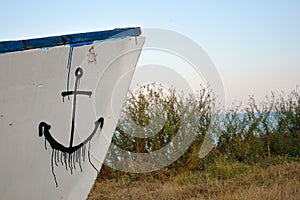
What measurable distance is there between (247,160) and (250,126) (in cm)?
64

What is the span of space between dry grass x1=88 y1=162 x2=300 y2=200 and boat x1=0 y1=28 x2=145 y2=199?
2.14 m

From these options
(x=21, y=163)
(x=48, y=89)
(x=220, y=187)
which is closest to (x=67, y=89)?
(x=48, y=89)

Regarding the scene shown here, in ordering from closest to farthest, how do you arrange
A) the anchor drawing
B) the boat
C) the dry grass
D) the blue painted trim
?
the blue painted trim < the boat < the anchor drawing < the dry grass

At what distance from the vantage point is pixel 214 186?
16.4ft

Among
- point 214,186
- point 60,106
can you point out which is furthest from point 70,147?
point 214,186

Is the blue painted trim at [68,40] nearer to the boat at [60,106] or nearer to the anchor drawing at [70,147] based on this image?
the boat at [60,106]

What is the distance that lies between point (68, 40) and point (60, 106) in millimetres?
388

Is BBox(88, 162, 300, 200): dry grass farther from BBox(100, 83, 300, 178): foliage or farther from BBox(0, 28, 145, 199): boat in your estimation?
BBox(0, 28, 145, 199): boat

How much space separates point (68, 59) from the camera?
2.29 metres

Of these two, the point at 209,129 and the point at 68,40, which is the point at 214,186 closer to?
the point at 209,129

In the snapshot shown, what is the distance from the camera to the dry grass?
14.8 feet

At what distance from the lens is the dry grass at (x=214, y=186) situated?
4516mm

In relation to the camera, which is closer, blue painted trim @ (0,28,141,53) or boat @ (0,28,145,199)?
blue painted trim @ (0,28,141,53)

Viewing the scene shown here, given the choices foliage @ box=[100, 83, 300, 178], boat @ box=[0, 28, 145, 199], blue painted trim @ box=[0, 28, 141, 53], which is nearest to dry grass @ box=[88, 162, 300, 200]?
foliage @ box=[100, 83, 300, 178]
